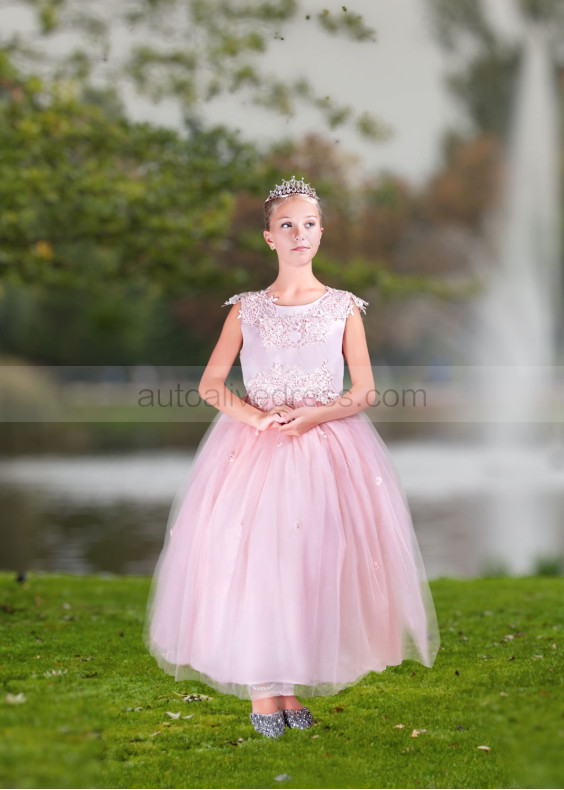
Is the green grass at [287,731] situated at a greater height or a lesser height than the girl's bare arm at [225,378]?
lesser

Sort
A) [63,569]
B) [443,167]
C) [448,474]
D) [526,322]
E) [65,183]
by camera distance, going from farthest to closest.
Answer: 1. [443,167]
2. [526,322]
3. [448,474]
4. [63,569]
5. [65,183]

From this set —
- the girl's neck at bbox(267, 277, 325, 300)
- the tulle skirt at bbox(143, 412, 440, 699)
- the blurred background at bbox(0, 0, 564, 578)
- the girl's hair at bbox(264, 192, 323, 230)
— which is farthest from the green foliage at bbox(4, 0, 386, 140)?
the tulle skirt at bbox(143, 412, 440, 699)

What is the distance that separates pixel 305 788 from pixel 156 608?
1.06 metres

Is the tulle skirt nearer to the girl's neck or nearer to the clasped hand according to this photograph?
the clasped hand

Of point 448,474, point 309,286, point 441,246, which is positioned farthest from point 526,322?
point 309,286

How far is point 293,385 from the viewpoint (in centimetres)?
406

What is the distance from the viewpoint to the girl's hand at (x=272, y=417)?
3.93 meters

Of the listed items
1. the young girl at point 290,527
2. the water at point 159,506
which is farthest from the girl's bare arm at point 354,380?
the water at point 159,506

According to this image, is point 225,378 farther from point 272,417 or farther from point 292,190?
point 292,190

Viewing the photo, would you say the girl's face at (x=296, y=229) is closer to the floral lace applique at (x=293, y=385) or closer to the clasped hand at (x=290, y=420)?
the floral lace applique at (x=293, y=385)

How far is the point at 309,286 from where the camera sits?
4.19m

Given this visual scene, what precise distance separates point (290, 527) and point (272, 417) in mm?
442

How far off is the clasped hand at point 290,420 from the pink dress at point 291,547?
51 millimetres

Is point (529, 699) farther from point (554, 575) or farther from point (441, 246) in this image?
point (441, 246)
